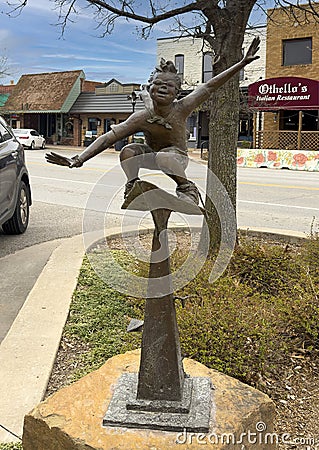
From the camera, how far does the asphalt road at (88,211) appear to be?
206 inches

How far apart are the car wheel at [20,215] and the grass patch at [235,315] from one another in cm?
273

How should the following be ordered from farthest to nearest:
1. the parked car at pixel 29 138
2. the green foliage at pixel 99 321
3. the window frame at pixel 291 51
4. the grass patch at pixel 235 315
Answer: the parked car at pixel 29 138 → the window frame at pixel 291 51 → the green foliage at pixel 99 321 → the grass patch at pixel 235 315

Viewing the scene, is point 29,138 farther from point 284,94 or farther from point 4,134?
point 4,134

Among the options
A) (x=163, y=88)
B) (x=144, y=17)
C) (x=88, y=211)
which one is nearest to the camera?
(x=163, y=88)

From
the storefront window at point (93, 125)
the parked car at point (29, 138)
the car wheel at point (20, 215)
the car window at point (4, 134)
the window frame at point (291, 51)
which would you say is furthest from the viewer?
the storefront window at point (93, 125)

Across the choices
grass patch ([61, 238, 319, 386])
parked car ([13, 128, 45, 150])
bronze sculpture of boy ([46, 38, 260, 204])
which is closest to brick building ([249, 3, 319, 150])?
parked car ([13, 128, 45, 150])

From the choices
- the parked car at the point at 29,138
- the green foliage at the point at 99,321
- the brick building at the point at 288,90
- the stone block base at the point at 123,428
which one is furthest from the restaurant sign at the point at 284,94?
the stone block base at the point at 123,428

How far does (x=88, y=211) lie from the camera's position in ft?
14.8

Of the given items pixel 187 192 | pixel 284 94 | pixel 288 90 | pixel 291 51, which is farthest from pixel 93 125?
pixel 187 192

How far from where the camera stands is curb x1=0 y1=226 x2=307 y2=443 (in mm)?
3252

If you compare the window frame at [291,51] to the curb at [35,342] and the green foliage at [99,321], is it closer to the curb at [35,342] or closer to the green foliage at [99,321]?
the curb at [35,342]

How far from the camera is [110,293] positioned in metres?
5.25

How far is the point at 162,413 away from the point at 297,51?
99.4 ft

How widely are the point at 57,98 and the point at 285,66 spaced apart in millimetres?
17459
